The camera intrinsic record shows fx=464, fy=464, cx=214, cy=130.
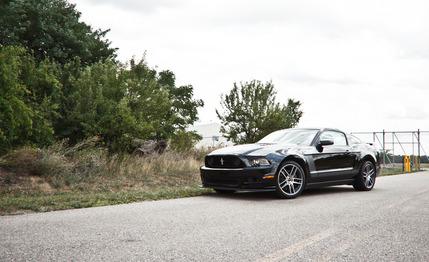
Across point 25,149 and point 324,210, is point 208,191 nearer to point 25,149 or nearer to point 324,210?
point 324,210

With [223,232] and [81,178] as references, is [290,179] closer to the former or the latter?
[223,232]

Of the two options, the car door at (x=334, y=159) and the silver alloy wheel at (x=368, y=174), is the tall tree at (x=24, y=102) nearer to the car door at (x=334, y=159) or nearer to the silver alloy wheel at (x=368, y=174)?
the car door at (x=334, y=159)

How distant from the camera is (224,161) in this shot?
387 inches

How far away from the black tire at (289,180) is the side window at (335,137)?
1459mm

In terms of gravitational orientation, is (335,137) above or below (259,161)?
above

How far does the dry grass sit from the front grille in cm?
88

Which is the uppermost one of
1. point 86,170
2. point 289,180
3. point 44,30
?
point 44,30

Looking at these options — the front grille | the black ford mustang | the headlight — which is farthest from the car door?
the front grille

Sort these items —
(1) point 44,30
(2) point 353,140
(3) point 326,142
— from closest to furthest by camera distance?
(3) point 326,142 → (2) point 353,140 → (1) point 44,30

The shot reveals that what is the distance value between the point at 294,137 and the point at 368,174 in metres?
2.53

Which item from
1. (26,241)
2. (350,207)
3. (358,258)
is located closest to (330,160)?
(350,207)

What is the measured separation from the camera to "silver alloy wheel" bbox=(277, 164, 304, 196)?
9.70m

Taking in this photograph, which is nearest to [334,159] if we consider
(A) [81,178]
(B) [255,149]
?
(B) [255,149]

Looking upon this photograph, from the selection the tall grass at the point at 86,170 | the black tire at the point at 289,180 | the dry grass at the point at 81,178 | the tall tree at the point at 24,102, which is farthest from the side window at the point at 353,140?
the tall tree at the point at 24,102
